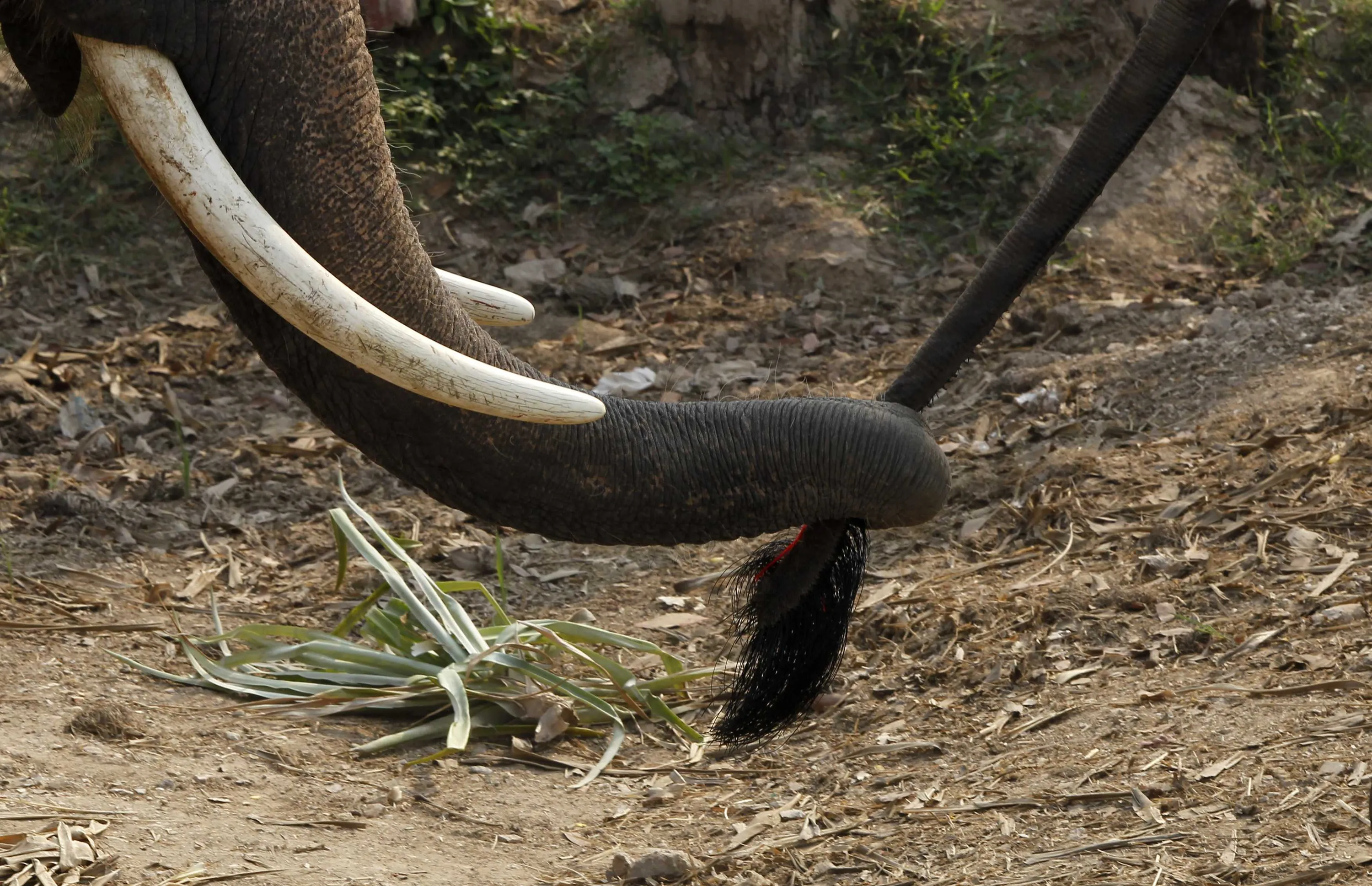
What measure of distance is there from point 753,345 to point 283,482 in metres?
1.99

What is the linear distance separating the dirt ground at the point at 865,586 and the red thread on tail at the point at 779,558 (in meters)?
0.61

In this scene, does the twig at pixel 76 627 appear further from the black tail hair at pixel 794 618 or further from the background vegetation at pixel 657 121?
the background vegetation at pixel 657 121

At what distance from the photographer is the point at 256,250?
2094 mm

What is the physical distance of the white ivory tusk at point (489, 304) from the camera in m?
2.95

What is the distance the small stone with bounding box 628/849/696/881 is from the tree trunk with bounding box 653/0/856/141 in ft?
16.1

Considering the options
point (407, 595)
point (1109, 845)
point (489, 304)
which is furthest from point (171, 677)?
point (1109, 845)

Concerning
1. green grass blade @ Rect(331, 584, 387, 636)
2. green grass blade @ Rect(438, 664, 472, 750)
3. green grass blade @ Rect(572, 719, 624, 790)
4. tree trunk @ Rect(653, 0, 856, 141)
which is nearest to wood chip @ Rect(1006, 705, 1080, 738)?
green grass blade @ Rect(572, 719, 624, 790)

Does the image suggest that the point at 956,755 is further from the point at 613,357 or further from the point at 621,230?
the point at 621,230

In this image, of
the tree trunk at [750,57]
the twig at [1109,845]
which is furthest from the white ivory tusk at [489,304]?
the tree trunk at [750,57]

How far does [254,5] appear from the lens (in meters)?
2.22

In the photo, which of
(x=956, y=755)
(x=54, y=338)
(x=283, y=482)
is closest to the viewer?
(x=956, y=755)

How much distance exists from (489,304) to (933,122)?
14.9 feet

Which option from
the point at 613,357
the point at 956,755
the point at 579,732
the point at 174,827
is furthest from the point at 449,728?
the point at 613,357

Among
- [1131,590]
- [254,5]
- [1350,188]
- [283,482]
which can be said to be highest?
[254,5]
